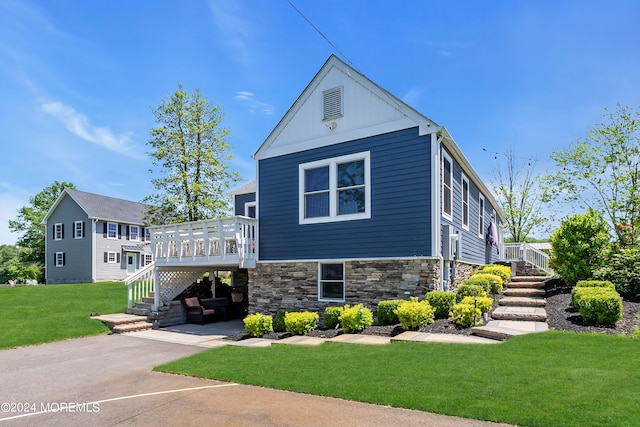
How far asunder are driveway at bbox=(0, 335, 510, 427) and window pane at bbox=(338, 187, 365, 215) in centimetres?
596

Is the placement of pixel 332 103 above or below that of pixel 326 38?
below

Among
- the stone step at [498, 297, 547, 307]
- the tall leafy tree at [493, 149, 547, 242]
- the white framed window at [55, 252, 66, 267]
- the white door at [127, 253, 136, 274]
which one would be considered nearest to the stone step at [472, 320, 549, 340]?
the stone step at [498, 297, 547, 307]

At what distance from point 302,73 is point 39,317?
39.3 feet

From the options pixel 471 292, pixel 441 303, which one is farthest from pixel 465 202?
pixel 441 303

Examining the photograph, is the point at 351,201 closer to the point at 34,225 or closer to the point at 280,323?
the point at 280,323

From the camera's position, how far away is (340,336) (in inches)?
390

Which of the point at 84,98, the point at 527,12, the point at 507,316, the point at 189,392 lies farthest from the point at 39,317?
the point at 527,12

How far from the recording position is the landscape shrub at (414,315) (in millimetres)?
9484

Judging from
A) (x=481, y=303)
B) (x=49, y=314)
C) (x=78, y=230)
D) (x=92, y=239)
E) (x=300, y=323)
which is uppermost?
(x=78, y=230)

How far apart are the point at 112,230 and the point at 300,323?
28747mm

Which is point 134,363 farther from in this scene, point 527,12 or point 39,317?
point 527,12

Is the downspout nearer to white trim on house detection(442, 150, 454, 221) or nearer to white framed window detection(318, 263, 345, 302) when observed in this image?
white trim on house detection(442, 150, 454, 221)

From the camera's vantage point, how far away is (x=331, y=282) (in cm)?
1224

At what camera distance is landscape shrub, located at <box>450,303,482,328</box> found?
9148mm
